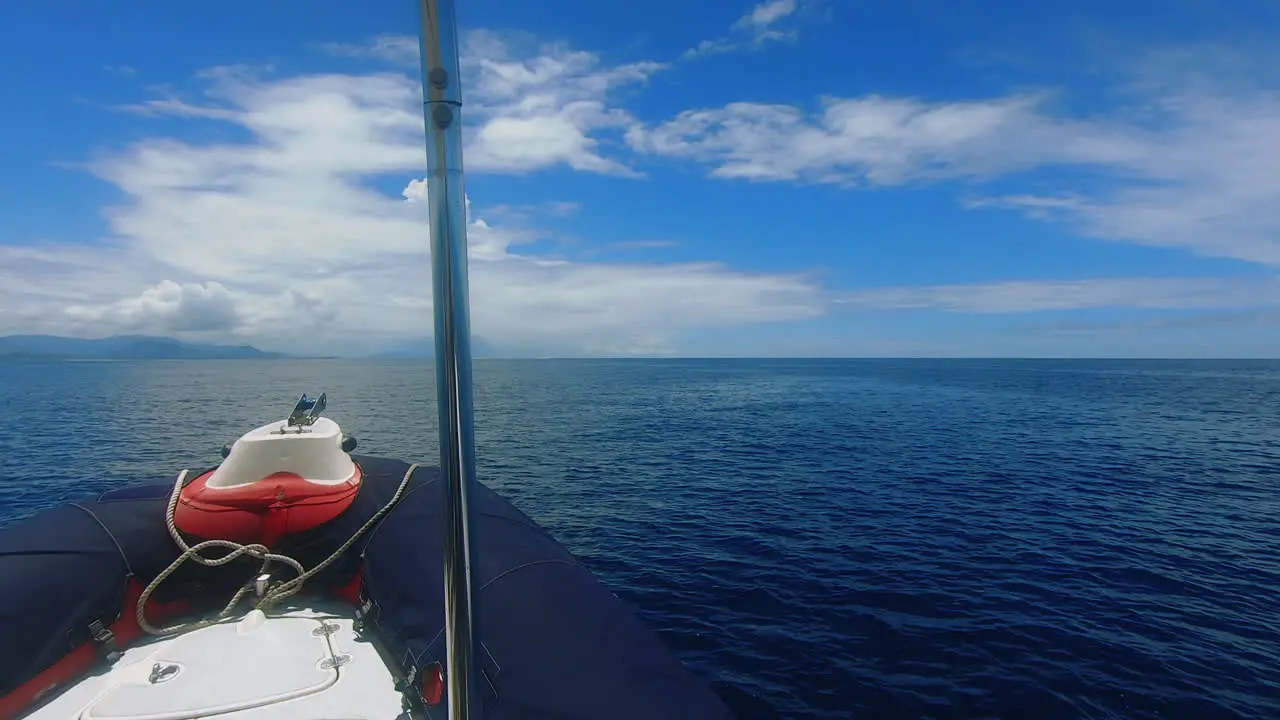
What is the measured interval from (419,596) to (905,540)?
820 inches

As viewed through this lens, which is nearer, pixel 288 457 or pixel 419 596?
pixel 419 596

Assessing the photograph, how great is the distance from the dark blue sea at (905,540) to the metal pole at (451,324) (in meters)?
11.5

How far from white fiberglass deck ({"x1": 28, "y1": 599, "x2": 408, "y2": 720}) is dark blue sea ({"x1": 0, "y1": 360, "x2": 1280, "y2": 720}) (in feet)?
28.7

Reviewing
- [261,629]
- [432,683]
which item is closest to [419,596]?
[432,683]

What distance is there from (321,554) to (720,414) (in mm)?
60851

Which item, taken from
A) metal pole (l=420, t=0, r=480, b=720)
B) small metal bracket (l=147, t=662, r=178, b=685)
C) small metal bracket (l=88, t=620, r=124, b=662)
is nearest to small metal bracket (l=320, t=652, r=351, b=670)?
small metal bracket (l=147, t=662, r=178, b=685)

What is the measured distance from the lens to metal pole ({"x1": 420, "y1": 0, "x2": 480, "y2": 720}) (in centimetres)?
230

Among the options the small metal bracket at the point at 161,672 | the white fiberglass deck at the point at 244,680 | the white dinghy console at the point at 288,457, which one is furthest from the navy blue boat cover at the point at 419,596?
the small metal bracket at the point at 161,672

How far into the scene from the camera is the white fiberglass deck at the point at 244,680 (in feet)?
16.9

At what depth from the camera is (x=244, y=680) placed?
5574 millimetres

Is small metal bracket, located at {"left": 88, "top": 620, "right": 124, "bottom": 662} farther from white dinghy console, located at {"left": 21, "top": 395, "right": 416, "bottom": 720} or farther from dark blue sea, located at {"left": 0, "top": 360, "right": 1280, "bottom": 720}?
dark blue sea, located at {"left": 0, "top": 360, "right": 1280, "bottom": 720}

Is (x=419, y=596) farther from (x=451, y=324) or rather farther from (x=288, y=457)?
(x=451, y=324)

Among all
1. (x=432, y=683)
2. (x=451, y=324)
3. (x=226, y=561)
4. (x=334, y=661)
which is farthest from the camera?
(x=226, y=561)

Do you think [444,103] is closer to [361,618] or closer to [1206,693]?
[361,618]
